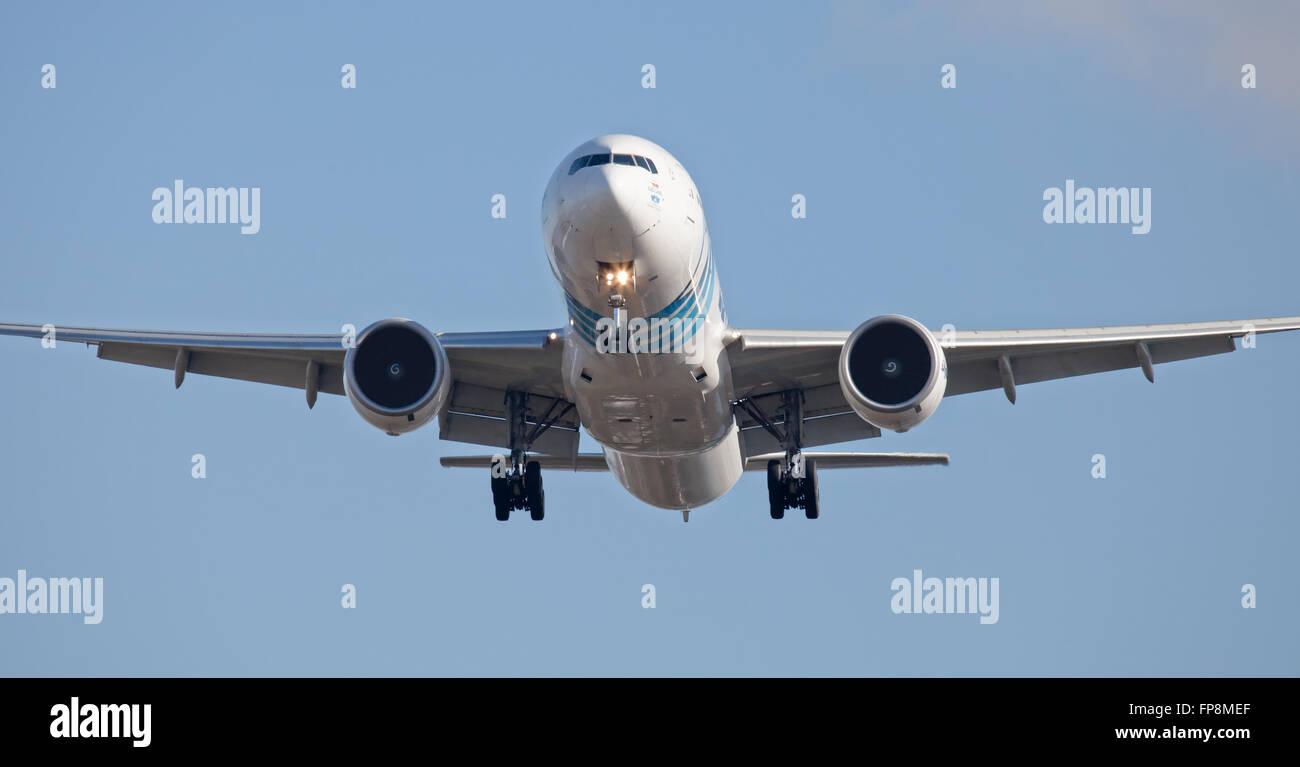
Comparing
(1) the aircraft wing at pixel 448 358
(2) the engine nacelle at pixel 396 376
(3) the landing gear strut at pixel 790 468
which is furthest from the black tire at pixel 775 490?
(2) the engine nacelle at pixel 396 376

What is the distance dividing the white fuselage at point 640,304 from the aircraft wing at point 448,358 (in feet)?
4.14

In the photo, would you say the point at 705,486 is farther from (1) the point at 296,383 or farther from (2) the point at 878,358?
(1) the point at 296,383

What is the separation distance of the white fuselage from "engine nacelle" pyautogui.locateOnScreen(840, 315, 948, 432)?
6.79ft

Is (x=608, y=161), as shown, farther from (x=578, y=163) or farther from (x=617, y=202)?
(x=617, y=202)

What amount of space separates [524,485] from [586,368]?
4771mm

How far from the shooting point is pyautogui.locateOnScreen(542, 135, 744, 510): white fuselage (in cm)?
2173

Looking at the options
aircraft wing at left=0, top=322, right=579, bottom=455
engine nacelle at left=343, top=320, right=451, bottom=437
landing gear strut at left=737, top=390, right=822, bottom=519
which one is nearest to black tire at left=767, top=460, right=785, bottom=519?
landing gear strut at left=737, top=390, right=822, bottom=519

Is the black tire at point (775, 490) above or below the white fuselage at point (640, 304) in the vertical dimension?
below

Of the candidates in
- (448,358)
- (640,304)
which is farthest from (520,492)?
(640,304)

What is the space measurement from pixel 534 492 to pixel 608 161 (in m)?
8.14

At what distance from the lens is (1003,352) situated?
2611 cm

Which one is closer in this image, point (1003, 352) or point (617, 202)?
point (617, 202)

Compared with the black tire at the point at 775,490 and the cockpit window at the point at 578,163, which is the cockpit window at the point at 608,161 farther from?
the black tire at the point at 775,490

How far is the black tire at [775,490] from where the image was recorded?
2838cm
